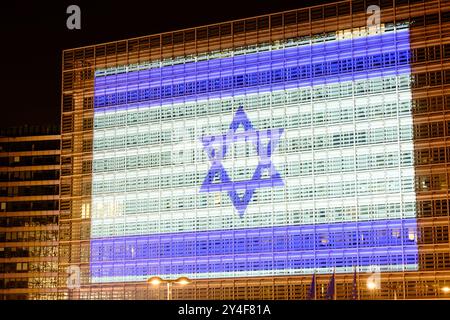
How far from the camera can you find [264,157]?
3883 inches

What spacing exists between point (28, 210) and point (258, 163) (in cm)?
7313

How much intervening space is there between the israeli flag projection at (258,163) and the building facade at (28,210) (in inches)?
2185

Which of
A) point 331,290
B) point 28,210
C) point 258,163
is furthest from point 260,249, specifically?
point 28,210

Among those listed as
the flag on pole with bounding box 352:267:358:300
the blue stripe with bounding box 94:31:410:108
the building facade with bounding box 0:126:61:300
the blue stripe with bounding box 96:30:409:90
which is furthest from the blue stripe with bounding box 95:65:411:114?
the building facade with bounding box 0:126:61:300

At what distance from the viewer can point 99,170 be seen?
107438mm

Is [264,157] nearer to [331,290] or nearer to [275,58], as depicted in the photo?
[275,58]

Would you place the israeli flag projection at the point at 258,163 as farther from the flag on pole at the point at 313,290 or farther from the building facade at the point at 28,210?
the building facade at the point at 28,210

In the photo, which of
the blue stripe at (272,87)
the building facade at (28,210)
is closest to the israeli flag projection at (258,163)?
the blue stripe at (272,87)

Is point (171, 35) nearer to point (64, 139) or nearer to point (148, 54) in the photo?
point (148, 54)

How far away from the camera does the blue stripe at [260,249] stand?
91.1 metres

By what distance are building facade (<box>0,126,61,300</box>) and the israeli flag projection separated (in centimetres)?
5550

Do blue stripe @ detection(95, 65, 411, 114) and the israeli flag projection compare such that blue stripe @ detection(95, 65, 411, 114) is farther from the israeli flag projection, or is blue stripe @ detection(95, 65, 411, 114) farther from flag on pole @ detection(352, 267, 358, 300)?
flag on pole @ detection(352, 267, 358, 300)

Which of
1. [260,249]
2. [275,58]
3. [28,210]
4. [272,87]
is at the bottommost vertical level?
[260,249]
